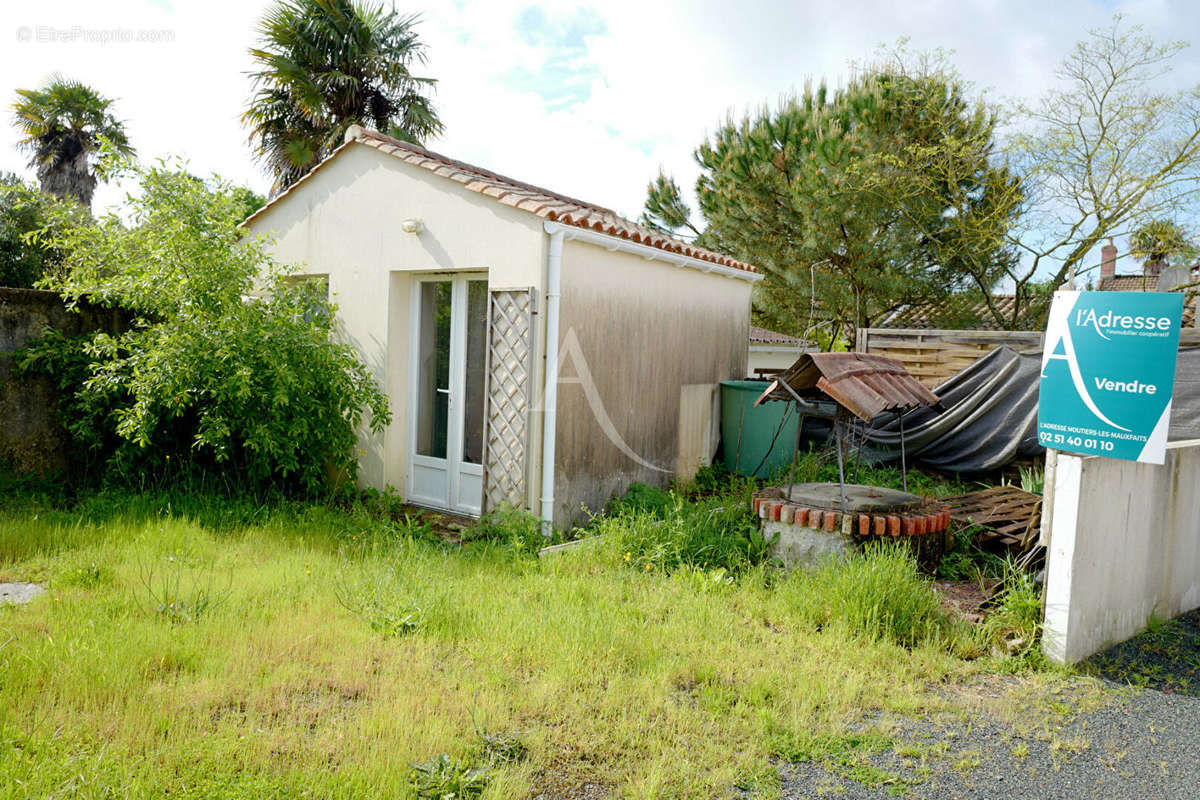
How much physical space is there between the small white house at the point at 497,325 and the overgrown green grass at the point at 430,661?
4.22ft

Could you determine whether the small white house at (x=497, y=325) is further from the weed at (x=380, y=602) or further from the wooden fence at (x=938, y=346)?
Result: the wooden fence at (x=938, y=346)

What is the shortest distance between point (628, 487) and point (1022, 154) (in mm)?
11219

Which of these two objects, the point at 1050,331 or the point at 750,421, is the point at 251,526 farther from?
the point at 1050,331

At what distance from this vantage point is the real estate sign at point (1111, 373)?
4.09 meters

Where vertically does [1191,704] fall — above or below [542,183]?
below

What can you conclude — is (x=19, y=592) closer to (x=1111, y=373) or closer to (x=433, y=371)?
(x=433, y=371)

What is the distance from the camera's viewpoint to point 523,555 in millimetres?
5824

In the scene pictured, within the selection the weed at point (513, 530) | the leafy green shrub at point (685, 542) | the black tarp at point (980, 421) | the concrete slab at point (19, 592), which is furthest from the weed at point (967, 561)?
the concrete slab at point (19, 592)

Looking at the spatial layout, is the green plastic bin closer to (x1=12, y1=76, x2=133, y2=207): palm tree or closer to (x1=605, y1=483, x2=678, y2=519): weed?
(x1=605, y1=483, x2=678, y2=519): weed

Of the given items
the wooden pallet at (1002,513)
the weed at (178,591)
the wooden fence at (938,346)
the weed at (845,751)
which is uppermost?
the wooden fence at (938,346)

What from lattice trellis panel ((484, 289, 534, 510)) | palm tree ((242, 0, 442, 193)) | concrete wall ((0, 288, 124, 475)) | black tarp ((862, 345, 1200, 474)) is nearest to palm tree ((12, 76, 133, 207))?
palm tree ((242, 0, 442, 193))

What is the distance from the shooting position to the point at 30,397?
276 inches

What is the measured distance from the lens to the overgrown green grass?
2.86 metres

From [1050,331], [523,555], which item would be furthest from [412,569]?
[1050,331]
